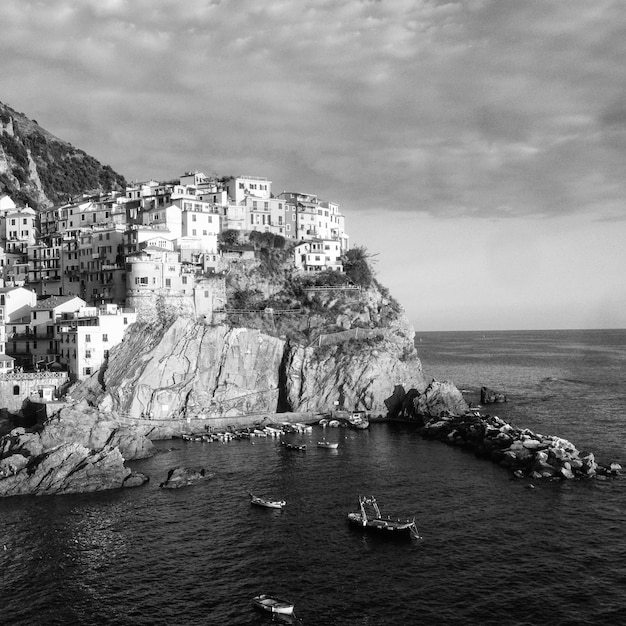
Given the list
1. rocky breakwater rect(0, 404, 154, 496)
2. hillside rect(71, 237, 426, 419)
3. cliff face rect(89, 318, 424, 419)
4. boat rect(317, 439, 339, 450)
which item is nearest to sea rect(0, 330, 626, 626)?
rocky breakwater rect(0, 404, 154, 496)

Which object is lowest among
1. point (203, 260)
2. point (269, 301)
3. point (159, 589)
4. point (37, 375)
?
point (159, 589)

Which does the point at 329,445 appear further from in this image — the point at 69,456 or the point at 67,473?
the point at 67,473

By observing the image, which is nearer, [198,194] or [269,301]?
[269,301]

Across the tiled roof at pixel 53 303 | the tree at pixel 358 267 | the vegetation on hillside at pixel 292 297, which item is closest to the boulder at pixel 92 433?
the tiled roof at pixel 53 303

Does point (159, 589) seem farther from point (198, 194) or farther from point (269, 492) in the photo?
point (198, 194)

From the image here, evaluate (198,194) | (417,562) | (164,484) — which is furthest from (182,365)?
(417,562)

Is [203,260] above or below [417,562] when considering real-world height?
above

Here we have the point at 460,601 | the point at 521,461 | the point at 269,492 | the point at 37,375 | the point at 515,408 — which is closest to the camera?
the point at 460,601

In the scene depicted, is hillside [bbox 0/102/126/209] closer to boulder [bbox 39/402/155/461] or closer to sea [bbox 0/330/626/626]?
boulder [bbox 39/402/155/461]
